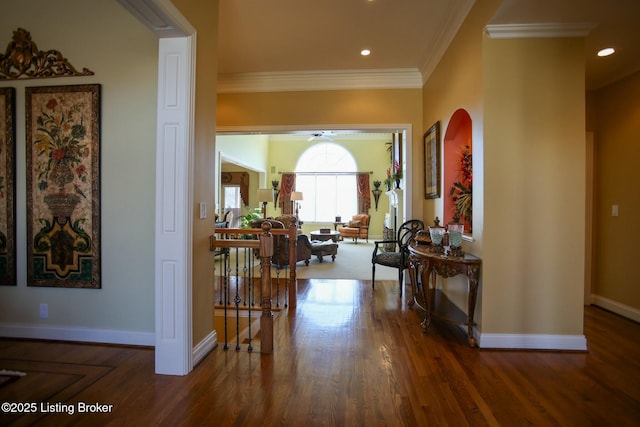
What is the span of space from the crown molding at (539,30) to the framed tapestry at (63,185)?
3344mm

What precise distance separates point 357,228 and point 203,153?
8320 millimetres

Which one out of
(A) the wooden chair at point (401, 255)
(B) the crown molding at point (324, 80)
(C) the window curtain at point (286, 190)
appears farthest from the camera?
(C) the window curtain at point (286, 190)

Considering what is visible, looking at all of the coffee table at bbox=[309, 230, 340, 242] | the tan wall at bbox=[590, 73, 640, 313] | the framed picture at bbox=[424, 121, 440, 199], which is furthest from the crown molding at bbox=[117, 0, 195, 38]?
the coffee table at bbox=[309, 230, 340, 242]

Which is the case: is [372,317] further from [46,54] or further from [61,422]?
[46,54]

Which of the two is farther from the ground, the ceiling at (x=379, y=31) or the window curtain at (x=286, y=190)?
the ceiling at (x=379, y=31)

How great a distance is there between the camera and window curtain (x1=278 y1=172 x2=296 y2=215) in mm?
11250

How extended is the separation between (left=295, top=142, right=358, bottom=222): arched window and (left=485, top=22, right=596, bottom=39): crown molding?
28.9 feet

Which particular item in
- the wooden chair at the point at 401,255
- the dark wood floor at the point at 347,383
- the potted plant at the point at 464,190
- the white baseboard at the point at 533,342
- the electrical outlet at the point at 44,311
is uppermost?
the potted plant at the point at 464,190

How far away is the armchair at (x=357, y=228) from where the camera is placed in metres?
10.2

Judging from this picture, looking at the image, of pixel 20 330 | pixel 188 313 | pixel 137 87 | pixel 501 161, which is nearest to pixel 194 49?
pixel 137 87

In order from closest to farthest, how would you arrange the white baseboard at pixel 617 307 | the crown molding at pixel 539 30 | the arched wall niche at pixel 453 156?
the crown molding at pixel 539 30 → the white baseboard at pixel 617 307 → the arched wall niche at pixel 453 156

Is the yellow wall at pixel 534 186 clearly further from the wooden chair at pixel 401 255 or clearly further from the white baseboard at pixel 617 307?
the wooden chair at pixel 401 255

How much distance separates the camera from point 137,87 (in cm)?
249

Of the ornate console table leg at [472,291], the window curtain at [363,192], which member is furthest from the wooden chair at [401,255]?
the window curtain at [363,192]
